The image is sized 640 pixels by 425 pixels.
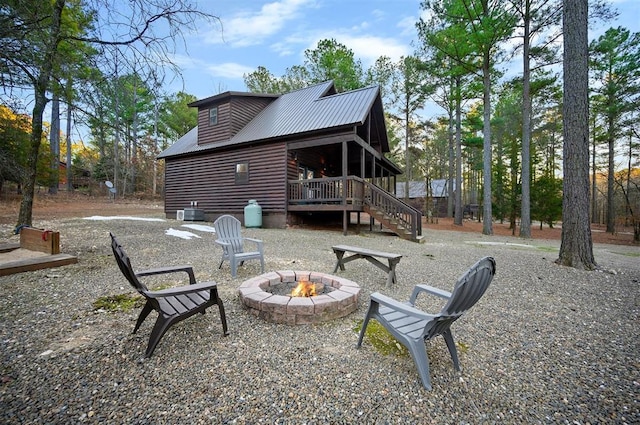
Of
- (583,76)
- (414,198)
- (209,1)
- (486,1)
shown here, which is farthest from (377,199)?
(414,198)

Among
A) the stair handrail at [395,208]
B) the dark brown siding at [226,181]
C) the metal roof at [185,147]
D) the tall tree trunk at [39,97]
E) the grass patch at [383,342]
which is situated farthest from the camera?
the metal roof at [185,147]

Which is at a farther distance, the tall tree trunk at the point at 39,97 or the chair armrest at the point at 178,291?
the tall tree trunk at the point at 39,97

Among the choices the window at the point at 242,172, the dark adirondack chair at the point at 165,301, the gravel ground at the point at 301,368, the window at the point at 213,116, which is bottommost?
the gravel ground at the point at 301,368

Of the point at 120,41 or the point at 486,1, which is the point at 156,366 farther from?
the point at 486,1

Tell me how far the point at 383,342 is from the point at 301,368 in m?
0.79

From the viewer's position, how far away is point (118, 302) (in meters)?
3.03

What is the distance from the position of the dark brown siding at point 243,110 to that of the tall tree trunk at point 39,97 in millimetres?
7325

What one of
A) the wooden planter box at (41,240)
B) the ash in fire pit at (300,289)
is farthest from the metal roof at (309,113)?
the wooden planter box at (41,240)

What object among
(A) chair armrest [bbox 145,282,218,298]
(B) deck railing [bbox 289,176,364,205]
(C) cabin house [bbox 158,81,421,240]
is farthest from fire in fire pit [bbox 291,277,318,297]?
(B) deck railing [bbox 289,176,364,205]

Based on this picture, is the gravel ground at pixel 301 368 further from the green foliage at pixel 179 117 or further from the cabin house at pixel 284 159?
the green foliage at pixel 179 117

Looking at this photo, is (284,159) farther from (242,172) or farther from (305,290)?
(305,290)

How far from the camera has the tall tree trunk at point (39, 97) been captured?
3.75 metres

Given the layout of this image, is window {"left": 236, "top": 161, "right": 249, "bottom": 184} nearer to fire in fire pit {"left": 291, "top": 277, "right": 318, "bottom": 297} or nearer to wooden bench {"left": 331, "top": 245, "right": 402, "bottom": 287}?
wooden bench {"left": 331, "top": 245, "right": 402, "bottom": 287}

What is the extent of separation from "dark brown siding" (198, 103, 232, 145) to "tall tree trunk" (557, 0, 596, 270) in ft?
37.6
